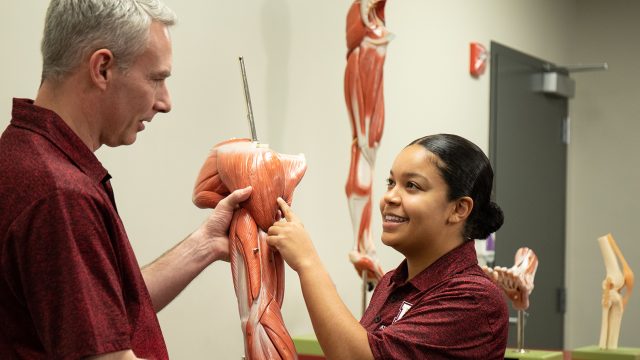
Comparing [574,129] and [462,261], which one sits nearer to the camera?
[462,261]

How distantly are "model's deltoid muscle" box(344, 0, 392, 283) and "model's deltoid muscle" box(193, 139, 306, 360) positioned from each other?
123 centimetres

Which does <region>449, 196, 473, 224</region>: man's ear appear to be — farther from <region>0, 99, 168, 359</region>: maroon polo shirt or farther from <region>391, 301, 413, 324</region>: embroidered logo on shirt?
<region>0, 99, 168, 359</region>: maroon polo shirt

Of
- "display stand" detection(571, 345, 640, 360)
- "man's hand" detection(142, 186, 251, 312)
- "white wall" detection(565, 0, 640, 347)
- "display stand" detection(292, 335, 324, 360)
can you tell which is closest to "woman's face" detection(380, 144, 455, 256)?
"man's hand" detection(142, 186, 251, 312)

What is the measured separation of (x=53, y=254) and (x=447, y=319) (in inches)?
31.9

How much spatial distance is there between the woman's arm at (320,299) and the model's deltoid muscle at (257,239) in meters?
0.03

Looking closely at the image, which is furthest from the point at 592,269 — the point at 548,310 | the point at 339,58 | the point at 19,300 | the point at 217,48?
the point at 19,300

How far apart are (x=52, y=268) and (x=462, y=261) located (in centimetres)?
93

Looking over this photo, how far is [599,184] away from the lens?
552 cm

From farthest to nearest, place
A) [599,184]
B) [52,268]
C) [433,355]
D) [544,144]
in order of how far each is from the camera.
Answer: [599,184] → [544,144] → [433,355] → [52,268]

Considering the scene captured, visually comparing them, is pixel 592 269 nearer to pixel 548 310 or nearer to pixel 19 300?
pixel 548 310

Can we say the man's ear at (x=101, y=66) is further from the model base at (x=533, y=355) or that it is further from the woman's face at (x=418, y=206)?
the model base at (x=533, y=355)

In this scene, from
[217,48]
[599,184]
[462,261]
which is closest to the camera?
[462,261]

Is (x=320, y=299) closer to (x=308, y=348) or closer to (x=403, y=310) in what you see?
(x=403, y=310)

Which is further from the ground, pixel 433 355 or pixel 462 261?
pixel 462 261
